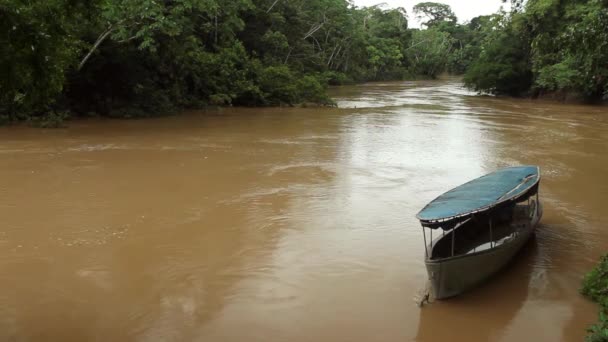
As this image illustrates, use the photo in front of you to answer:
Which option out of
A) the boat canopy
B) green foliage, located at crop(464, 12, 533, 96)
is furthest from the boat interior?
green foliage, located at crop(464, 12, 533, 96)

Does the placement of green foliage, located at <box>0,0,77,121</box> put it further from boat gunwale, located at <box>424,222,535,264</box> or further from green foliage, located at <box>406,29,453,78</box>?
green foliage, located at <box>406,29,453,78</box>

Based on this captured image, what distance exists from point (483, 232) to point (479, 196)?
87 cm

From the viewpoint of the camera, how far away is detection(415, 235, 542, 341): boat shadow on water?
5.98 meters

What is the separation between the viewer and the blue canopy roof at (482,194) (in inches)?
265

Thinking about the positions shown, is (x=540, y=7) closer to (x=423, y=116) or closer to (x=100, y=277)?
(x=423, y=116)

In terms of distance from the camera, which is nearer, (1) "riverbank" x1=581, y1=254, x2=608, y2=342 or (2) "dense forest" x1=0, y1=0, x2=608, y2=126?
(2) "dense forest" x1=0, y1=0, x2=608, y2=126

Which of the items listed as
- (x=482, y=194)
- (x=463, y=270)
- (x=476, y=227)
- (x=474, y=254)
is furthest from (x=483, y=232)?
(x=463, y=270)

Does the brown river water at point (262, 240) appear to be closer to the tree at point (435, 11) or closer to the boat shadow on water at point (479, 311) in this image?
the boat shadow on water at point (479, 311)

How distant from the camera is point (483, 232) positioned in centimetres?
792

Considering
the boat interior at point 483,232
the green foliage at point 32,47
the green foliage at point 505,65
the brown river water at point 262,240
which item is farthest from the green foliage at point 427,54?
the green foliage at point 32,47

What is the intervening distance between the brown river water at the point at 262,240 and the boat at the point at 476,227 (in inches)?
12.3

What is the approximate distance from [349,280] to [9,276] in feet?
15.1

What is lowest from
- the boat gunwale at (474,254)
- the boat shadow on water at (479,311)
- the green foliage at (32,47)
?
the boat shadow on water at (479,311)

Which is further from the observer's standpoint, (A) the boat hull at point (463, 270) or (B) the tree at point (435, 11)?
(B) the tree at point (435, 11)
